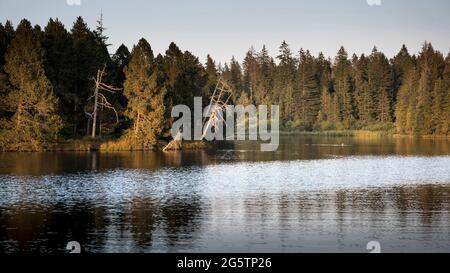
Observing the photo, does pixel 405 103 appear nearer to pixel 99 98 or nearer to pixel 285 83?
pixel 285 83

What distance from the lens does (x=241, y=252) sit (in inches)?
791

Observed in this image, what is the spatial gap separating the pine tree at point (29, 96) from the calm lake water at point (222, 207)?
13123mm

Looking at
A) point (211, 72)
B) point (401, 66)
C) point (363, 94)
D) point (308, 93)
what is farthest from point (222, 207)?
point (401, 66)

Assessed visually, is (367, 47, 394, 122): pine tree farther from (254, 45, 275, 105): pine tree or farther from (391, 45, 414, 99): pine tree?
(254, 45, 275, 105): pine tree

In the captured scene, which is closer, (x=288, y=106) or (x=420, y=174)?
(x=420, y=174)

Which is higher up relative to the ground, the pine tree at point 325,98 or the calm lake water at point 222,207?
the pine tree at point 325,98

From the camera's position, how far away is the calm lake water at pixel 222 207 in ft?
70.6

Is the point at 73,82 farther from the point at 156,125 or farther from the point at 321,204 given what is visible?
the point at 321,204

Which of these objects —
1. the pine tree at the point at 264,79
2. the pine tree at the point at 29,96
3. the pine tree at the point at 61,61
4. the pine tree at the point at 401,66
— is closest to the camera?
the pine tree at the point at 29,96

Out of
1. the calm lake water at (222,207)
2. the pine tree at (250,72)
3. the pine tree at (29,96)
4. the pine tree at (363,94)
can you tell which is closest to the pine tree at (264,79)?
the pine tree at (250,72)

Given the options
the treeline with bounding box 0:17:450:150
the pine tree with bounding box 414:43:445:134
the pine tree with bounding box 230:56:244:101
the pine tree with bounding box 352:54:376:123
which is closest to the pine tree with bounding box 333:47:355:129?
the pine tree with bounding box 352:54:376:123

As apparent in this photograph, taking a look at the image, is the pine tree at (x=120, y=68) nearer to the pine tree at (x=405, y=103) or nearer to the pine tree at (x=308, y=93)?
the pine tree at (x=405, y=103)
